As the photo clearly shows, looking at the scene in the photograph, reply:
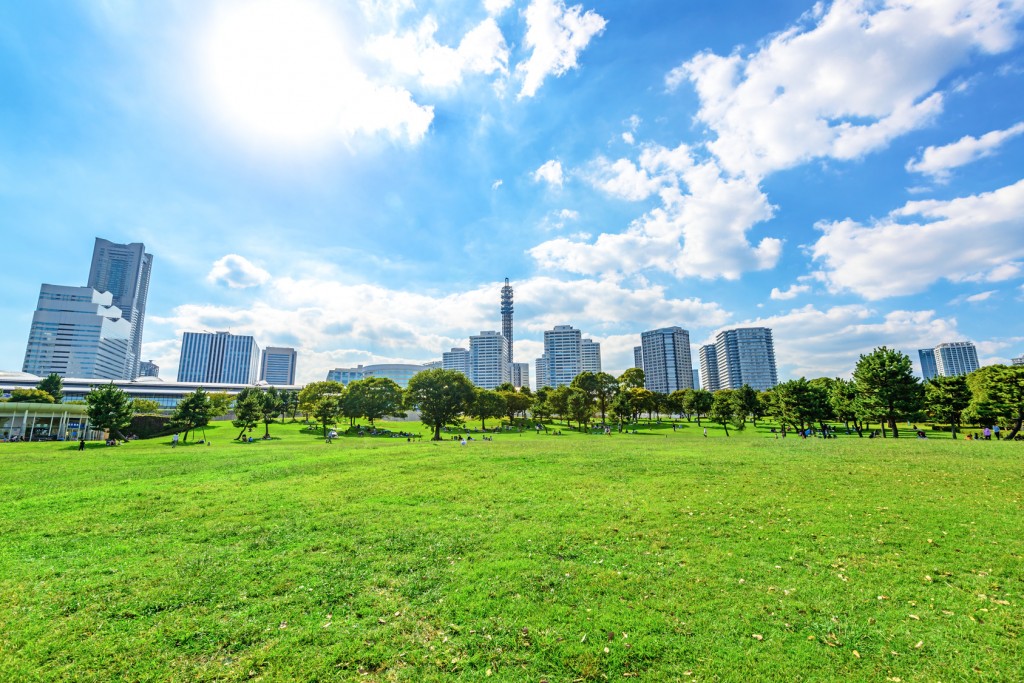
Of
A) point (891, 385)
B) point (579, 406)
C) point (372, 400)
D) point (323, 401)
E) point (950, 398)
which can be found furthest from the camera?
point (579, 406)

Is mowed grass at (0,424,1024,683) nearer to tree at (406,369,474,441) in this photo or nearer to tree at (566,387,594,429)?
tree at (406,369,474,441)

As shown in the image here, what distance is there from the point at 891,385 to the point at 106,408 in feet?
318

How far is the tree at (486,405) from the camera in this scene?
273 ft

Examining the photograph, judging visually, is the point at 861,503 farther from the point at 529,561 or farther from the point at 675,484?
the point at 529,561

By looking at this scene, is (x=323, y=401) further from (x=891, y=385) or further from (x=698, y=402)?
(x=698, y=402)

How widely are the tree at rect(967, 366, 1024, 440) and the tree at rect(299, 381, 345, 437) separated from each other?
91.2 meters

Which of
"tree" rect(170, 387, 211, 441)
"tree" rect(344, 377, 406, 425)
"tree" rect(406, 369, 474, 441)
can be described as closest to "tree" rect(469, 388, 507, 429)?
"tree" rect(344, 377, 406, 425)

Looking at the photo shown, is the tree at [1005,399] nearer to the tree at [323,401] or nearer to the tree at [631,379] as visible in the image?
the tree at [631,379]

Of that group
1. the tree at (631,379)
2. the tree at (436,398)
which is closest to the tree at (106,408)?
the tree at (436,398)

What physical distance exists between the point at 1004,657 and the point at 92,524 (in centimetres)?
2249

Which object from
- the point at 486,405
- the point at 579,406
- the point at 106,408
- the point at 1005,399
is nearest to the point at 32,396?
the point at 106,408

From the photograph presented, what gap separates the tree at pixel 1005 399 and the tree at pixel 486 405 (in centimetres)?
7243

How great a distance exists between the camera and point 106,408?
48094mm

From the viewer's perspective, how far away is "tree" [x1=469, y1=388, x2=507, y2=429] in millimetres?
83206
